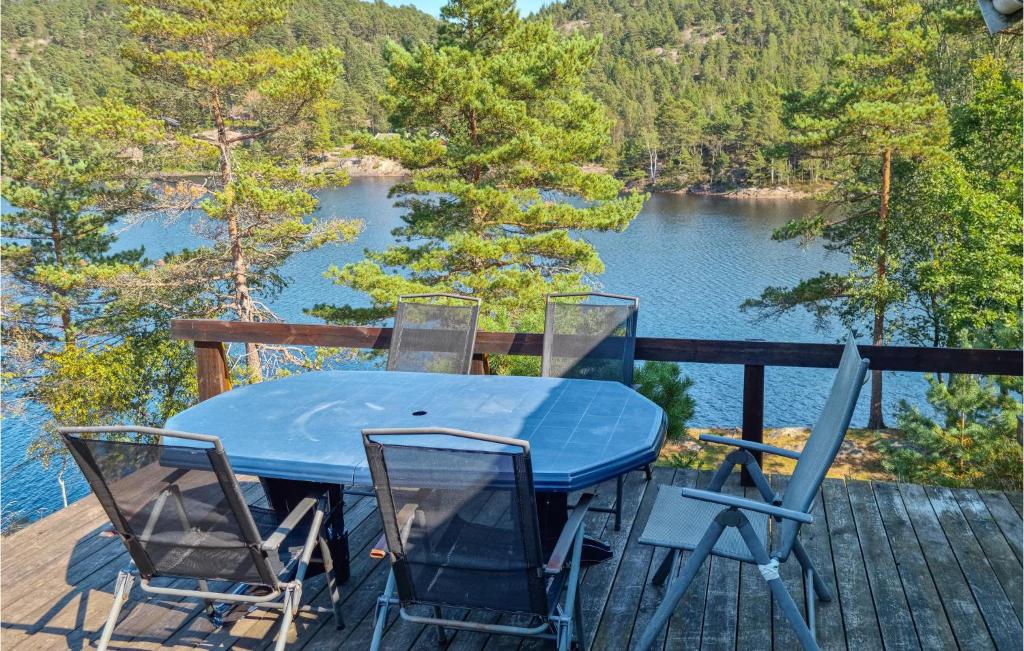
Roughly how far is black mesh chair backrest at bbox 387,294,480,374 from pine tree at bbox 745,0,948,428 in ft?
45.1

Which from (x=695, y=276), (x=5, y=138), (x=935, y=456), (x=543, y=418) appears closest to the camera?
(x=543, y=418)

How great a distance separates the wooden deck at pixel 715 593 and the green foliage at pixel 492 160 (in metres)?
9.84

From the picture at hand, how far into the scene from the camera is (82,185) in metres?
15.6

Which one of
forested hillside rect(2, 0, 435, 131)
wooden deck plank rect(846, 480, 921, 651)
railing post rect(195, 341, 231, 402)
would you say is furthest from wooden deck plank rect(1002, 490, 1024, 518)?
forested hillside rect(2, 0, 435, 131)

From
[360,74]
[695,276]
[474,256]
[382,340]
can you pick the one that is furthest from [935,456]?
[360,74]

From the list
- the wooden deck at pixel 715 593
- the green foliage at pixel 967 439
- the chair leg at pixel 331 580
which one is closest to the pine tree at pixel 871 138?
the green foliage at pixel 967 439

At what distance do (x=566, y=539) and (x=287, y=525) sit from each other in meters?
0.73

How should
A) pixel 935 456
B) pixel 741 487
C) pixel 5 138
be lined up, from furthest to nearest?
pixel 5 138 < pixel 935 456 < pixel 741 487

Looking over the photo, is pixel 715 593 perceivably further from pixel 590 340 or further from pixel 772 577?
pixel 590 340

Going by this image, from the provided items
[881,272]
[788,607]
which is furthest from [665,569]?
[881,272]

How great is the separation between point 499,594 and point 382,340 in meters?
1.82

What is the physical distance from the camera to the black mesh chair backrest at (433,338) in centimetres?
333

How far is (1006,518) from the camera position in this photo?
3037 millimetres

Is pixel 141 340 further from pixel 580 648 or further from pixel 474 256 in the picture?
pixel 580 648
